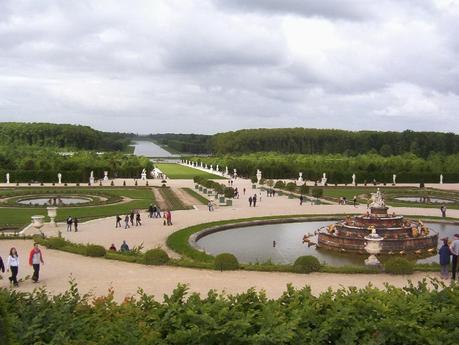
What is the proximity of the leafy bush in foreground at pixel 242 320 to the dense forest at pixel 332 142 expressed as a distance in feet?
345

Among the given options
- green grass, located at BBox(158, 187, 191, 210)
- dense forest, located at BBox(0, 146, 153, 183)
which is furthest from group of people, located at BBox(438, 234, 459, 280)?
dense forest, located at BBox(0, 146, 153, 183)

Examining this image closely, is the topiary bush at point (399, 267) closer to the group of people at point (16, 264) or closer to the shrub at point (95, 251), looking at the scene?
the shrub at point (95, 251)

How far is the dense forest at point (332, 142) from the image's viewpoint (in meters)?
116

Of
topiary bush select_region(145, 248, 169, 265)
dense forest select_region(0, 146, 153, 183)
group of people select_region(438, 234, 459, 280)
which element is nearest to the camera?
group of people select_region(438, 234, 459, 280)

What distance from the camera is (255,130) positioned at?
14662 centimetres

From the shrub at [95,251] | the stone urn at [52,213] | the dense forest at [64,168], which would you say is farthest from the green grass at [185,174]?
the shrub at [95,251]

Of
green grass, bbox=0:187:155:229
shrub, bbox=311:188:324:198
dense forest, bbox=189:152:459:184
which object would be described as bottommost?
green grass, bbox=0:187:155:229

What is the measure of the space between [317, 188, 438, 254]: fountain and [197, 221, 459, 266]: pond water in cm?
63

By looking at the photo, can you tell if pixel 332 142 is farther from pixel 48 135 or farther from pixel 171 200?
pixel 171 200

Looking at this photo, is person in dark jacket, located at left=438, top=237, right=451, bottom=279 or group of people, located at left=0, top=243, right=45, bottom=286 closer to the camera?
group of people, located at left=0, top=243, right=45, bottom=286

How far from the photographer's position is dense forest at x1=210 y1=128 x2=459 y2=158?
116m

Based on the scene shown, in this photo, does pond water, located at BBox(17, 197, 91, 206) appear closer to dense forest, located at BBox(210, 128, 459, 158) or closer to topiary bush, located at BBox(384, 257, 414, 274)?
topiary bush, located at BBox(384, 257, 414, 274)

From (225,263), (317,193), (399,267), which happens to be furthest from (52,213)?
(317,193)

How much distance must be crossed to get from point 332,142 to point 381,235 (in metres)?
107
